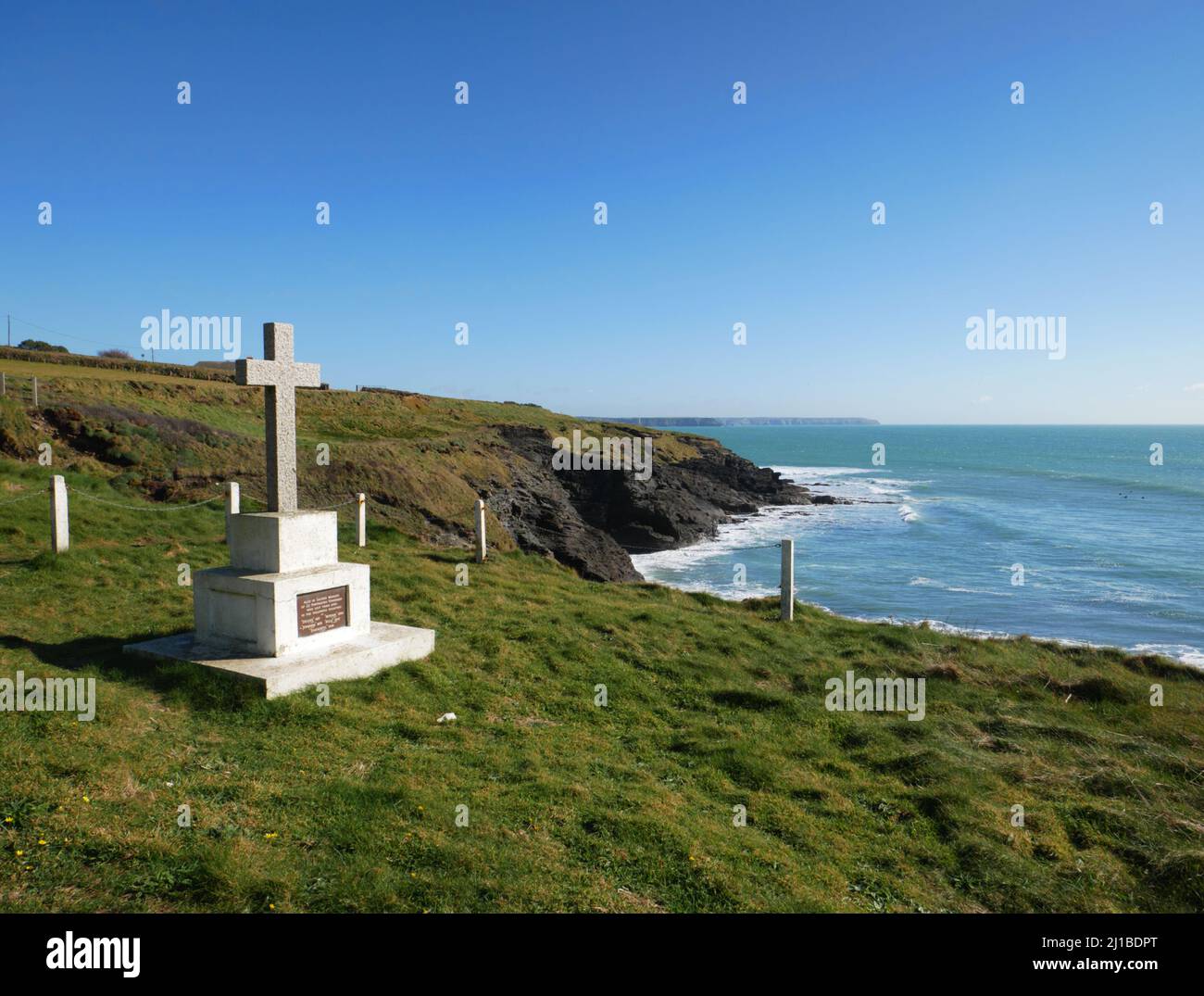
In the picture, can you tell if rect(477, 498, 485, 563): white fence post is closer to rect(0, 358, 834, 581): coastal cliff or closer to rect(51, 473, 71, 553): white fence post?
rect(0, 358, 834, 581): coastal cliff

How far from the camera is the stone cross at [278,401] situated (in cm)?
905

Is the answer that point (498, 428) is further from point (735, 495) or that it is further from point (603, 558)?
point (603, 558)

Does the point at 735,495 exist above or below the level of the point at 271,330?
below

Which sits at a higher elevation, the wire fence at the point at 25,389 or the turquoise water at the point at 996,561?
the wire fence at the point at 25,389

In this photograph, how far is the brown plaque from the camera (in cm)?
877

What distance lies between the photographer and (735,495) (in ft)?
181

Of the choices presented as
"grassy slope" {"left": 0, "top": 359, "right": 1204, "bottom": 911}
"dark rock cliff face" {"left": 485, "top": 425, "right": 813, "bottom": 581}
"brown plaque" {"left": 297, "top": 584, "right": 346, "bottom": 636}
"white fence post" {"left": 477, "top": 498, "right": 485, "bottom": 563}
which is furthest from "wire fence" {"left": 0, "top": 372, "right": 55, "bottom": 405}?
"brown plaque" {"left": 297, "top": 584, "right": 346, "bottom": 636}

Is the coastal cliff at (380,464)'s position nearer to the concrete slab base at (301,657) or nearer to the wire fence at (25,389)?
the wire fence at (25,389)

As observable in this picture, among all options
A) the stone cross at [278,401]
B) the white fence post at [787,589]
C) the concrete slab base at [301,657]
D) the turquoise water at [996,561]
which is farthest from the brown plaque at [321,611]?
the turquoise water at [996,561]

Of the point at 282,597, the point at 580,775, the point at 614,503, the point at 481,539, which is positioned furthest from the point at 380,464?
the point at 580,775

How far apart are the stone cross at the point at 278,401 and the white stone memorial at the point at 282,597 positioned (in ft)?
0.04
